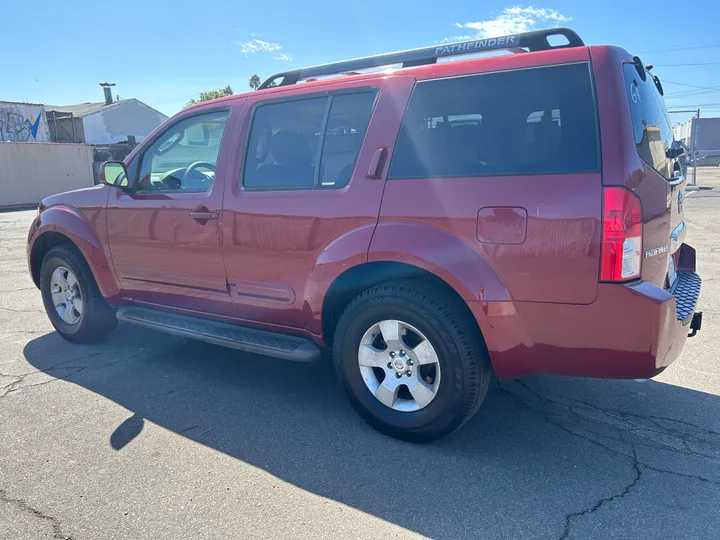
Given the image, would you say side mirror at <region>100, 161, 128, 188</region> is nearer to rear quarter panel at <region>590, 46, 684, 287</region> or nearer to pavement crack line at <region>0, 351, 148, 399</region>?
pavement crack line at <region>0, 351, 148, 399</region>

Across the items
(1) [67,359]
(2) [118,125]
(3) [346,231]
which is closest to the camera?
(3) [346,231]

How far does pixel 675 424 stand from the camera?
3264 mm

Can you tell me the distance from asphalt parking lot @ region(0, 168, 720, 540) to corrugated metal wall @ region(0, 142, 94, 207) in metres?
18.9

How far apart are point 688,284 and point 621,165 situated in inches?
57.0

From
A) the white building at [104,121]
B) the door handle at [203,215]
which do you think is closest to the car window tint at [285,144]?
the door handle at [203,215]

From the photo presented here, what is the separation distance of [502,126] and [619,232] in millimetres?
781

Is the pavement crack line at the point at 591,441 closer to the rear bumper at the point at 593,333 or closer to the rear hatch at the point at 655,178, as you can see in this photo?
the rear bumper at the point at 593,333

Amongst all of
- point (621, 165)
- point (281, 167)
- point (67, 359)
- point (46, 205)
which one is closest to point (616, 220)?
point (621, 165)

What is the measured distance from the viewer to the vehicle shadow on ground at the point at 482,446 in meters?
2.47

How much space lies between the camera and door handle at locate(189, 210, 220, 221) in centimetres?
374

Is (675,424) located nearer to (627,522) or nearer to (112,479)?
(627,522)

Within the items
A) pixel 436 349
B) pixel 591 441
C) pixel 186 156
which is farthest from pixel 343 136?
pixel 591 441

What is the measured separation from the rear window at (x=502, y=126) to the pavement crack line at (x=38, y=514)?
2.32m

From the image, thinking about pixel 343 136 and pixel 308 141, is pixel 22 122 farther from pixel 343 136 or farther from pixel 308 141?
pixel 343 136
